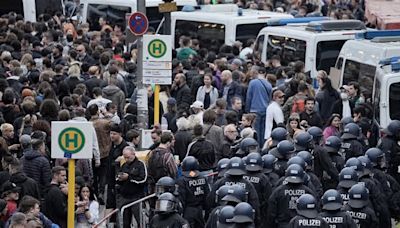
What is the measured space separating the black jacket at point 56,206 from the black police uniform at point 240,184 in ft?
6.51

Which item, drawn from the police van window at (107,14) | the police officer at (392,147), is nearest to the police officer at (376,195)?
the police officer at (392,147)

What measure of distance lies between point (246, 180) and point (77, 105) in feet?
16.6

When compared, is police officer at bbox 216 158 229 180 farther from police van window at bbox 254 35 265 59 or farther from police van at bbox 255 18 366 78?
police van window at bbox 254 35 265 59

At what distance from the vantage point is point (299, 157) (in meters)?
18.8

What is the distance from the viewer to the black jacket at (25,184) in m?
17.9

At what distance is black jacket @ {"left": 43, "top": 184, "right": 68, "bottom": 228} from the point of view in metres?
17.8

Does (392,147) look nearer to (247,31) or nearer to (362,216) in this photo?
(362,216)

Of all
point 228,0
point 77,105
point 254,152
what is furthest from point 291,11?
point 254,152

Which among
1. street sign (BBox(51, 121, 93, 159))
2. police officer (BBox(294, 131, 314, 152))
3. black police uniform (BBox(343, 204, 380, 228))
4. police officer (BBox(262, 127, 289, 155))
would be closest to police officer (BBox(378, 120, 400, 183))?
police officer (BBox(294, 131, 314, 152))

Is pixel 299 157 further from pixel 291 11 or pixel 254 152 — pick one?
pixel 291 11

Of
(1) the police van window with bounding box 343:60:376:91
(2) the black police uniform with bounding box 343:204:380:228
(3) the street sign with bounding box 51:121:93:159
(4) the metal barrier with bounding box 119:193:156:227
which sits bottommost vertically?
(4) the metal barrier with bounding box 119:193:156:227

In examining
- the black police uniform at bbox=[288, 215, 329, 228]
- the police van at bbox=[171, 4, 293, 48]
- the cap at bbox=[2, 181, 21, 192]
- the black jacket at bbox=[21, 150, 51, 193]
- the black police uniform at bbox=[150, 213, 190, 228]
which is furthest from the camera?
the police van at bbox=[171, 4, 293, 48]

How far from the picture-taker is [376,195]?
734 inches

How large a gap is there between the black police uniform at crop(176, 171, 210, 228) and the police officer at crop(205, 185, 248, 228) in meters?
1.39
